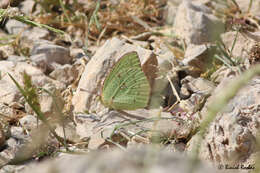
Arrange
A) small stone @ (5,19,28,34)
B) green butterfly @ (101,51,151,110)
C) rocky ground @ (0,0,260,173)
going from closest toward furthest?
rocky ground @ (0,0,260,173)
green butterfly @ (101,51,151,110)
small stone @ (5,19,28,34)

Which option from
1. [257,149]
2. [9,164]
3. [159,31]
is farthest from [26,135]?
[159,31]

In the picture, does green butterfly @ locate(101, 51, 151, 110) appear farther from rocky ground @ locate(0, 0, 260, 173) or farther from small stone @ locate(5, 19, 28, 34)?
small stone @ locate(5, 19, 28, 34)

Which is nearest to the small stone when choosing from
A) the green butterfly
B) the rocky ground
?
the rocky ground

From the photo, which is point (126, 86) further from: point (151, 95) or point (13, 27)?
point (13, 27)

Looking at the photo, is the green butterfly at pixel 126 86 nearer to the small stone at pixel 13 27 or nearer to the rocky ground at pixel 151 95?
the rocky ground at pixel 151 95

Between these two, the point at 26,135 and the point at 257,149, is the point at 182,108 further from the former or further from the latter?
the point at 26,135
